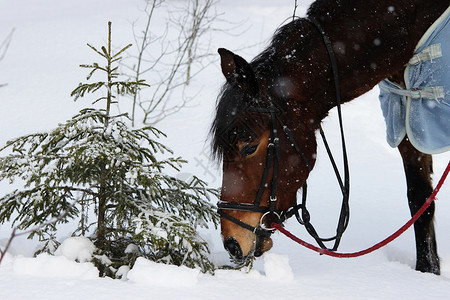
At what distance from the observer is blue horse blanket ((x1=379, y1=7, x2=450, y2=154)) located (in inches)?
116

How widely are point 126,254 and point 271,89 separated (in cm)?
120

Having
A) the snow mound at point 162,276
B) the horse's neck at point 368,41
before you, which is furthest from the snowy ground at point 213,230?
the horse's neck at point 368,41

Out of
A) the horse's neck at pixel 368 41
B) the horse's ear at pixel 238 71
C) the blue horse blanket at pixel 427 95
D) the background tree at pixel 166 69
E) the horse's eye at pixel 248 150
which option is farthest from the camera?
the background tree at pixel 166 69

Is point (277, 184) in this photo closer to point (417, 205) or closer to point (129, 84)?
point (129, 84)

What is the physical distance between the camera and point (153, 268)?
265 cm

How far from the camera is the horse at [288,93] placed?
255cm

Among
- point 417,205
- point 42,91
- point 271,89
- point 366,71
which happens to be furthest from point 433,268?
point 42,91

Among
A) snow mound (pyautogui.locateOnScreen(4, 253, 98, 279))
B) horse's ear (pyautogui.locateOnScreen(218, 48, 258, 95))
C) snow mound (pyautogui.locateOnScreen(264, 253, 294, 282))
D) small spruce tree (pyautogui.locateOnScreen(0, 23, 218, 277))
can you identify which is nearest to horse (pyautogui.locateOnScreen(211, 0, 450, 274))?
horse's ear (pyautogui.locateOnScreen(218, 48, 258, 95))

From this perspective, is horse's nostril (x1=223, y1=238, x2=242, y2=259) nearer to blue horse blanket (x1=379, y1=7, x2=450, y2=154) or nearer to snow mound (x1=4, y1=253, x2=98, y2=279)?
snow mound (x1=4, y1=253, x2=98, y2=279)

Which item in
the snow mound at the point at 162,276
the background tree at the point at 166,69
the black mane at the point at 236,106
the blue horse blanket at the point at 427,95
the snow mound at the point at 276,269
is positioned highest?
the background tree at the point at 166,69

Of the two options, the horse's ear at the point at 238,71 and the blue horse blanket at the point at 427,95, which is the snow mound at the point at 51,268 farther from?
the blue horse blanket at the point at 427,95

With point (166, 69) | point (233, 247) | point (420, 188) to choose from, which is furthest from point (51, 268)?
point (166, 69)

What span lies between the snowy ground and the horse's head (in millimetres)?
203

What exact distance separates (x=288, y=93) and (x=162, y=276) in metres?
A: 1.07
